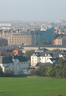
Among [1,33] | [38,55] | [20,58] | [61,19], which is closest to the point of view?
[20,58]

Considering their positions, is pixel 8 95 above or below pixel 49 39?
above

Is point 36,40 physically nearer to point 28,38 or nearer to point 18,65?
point 28,38

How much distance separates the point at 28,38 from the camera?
84.4 m

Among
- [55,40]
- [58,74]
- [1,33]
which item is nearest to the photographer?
[58,74]

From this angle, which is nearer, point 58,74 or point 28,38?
point 58,74

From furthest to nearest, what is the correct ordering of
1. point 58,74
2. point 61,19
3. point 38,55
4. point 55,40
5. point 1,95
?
point 61,19, point 55,40, point 38,55, point 58,74, point 1,95

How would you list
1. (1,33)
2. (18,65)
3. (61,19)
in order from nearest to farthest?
(18,65) < (1,33) < (61,19)

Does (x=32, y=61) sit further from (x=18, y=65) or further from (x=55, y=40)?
(x=55, y=40)

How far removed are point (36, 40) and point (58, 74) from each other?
2671 inches

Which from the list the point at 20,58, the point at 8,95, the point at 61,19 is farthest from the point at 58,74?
the point at 61,19

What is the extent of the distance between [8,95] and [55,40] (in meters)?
76.1

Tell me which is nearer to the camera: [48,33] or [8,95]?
[8,95]

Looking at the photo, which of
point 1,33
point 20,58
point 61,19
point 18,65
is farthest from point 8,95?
point 61,19

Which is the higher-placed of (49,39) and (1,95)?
Answer: (1,95)
